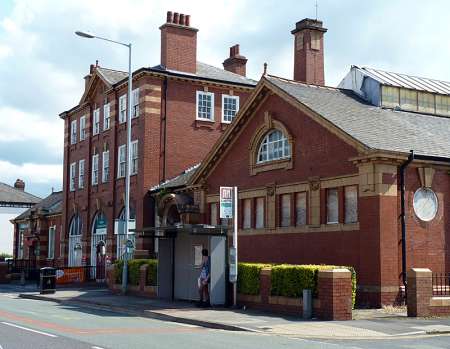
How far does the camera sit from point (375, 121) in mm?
24766

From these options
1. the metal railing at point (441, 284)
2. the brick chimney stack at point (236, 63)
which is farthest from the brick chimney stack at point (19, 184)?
the metal railing at point (441, 284)

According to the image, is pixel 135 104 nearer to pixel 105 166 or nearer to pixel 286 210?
pixel 105 166

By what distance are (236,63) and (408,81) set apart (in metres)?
16.3

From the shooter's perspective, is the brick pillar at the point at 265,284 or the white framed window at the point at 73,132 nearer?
the brick pillar at the point at 265,284

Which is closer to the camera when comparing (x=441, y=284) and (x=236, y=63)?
(x=441, y=284)

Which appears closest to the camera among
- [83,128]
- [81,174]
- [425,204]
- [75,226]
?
[425,204]

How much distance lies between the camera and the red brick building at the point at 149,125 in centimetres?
3694

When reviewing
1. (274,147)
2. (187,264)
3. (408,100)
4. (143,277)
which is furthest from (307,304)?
(408,100)

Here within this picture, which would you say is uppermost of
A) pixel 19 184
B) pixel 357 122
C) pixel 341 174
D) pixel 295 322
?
pixel 19 184

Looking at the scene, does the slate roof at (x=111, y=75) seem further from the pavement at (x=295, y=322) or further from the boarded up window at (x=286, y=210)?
the pavement at (x=295, y=322)

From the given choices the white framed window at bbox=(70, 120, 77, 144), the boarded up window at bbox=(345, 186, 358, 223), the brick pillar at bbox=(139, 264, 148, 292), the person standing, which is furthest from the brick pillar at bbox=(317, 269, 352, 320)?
the white framed window at bbox=(70, 120, 77, 144)

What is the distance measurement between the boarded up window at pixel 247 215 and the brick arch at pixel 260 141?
1.28 metres

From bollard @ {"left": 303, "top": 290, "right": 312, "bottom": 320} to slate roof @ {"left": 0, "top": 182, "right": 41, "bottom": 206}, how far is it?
192 feet

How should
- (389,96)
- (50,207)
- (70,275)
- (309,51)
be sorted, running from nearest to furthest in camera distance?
(389,96) → (309,51) → (70,275) → (50,207)
